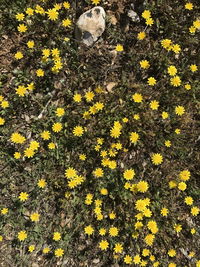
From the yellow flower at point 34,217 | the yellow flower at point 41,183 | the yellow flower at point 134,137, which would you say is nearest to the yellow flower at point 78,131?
the yellow flower at point 134,137

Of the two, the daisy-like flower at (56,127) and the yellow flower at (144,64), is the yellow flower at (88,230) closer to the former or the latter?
the daisy-like flower at (56,127)

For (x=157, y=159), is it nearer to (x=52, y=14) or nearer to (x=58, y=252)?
(x=58, y=252)

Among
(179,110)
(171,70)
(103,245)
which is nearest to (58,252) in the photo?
(103,245)

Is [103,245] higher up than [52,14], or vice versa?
[52,14]

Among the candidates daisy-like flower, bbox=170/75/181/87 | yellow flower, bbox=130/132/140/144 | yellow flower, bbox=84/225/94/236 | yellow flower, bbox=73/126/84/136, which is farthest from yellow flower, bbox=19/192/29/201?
daisy-like flower, bbox=170/75/181/87

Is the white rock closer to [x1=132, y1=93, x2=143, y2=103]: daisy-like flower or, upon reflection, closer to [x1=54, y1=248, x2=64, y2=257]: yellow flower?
[x1=132, y1=93, x2=143, y2=103]: daisy-like flower

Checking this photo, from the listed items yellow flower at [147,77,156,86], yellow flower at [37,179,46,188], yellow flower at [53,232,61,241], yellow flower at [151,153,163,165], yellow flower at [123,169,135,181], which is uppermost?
yellow flower at [147,77,156,86]

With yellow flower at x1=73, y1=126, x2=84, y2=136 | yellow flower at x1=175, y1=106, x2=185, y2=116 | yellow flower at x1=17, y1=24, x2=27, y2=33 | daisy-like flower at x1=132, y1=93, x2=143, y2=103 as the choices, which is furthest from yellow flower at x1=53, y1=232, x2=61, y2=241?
yellow flower at x1=17, y1=24, x2=27, y2=33

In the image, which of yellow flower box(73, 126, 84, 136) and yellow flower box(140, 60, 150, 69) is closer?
yellow flower box(73, 126, 84, 136)

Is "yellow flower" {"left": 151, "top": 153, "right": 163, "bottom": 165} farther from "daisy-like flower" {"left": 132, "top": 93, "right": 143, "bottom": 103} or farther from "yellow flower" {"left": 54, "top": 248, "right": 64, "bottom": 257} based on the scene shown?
"yellow flower" {"left": 54, "top": 248, "right": 64, "bottom": 257}

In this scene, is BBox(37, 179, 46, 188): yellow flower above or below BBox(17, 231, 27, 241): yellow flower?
above
